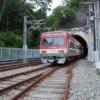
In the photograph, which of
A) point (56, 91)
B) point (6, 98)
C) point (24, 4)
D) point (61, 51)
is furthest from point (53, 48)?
point (24, 4)

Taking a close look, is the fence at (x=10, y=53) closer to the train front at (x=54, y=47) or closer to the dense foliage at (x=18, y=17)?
the train front at (x=54, y=47)

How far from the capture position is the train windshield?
1785 cm

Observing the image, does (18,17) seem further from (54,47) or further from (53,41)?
(54,47)

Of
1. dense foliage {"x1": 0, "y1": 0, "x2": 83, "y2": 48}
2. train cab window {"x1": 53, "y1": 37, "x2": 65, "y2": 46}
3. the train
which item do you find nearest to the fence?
the train

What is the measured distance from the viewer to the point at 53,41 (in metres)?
18.1

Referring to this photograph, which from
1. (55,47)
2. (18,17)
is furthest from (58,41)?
(18,17)

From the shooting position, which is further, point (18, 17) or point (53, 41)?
point (18, 17)

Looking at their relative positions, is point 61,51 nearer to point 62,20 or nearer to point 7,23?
point 7,23

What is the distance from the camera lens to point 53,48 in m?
17.8

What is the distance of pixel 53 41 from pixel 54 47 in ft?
1.96

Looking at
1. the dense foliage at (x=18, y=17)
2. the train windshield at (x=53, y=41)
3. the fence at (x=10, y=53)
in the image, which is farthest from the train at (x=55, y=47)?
the dense foliage at (x=18, y=17)

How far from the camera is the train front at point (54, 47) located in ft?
57.8

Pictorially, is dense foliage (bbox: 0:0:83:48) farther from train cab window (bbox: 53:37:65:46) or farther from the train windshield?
train cab window (bbox: 53:37:65:46)

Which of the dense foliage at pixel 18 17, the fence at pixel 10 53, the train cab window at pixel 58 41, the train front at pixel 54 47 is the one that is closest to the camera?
the train front at pixel 54 47
